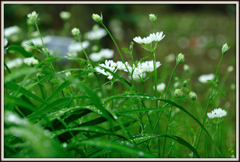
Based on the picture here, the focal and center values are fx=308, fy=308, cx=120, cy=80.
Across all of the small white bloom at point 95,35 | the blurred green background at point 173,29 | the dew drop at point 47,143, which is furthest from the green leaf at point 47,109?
the small white bloom at point 95,35

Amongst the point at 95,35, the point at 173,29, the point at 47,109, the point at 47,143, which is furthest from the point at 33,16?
the point at 173,29

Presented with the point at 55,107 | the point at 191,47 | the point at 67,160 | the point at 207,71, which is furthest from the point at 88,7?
the point at 67,160

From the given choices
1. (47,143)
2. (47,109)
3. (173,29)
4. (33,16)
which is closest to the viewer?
(47,143)

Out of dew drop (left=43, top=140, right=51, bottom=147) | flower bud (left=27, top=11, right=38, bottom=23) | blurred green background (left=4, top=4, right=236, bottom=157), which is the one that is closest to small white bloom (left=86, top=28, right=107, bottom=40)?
blurred green background (left=4, top=4, right=236, bottom=157)

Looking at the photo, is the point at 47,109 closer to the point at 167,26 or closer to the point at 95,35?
the point at 95,35

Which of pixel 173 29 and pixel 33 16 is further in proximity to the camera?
pixel 173 29

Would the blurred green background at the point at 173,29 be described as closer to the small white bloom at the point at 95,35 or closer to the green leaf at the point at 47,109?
the small white bloom at the point at 95,35

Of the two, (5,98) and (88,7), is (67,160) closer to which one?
(5,98)

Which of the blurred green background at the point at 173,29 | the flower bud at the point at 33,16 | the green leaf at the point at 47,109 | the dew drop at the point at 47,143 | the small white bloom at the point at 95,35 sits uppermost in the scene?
the blurred green background at the point at 173,29

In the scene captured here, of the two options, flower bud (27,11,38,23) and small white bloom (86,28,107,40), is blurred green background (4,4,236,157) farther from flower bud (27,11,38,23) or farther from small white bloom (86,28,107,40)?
flower bud (27,11,38,23)

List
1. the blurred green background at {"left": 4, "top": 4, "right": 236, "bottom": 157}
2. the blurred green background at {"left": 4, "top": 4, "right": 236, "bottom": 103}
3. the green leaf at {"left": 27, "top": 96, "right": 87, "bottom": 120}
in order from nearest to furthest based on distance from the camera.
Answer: the green leaf at {"left": 27, "top": 96, "right": 87, "bottom": 120} < the blurred green background at {"left": 4, "top": 4, "right": 236, "bottom": 157} < the blurred green background at {"left": 4, "top": 4, "right": 236, "bottom": 103}

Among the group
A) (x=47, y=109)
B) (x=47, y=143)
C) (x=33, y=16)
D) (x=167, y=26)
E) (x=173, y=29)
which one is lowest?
(x=47, y=143)
